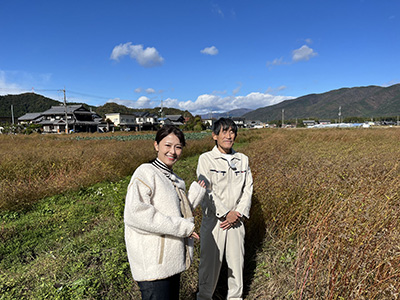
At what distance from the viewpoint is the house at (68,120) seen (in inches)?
1637

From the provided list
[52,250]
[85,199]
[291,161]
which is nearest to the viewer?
[52,250]

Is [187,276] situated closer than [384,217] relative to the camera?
No

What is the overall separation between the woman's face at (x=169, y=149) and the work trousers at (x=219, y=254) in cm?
89

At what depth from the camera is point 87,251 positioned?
305 cm

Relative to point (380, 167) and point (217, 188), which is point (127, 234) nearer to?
point (217, 188)

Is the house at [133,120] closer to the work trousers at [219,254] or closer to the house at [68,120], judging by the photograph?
the house at [68,120]

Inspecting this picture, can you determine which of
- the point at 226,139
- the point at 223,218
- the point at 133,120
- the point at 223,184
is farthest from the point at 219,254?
the point at 133,120

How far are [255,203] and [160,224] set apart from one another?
6.92ft

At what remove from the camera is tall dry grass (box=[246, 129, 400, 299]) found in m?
1.58

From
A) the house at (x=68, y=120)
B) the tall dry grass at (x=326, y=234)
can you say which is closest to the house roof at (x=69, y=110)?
the house at (x=68, y=120)

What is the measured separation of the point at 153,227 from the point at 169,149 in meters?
0.49

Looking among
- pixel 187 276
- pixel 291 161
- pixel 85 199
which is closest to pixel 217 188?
pixel 187 276

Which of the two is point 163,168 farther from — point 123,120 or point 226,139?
point 123,120

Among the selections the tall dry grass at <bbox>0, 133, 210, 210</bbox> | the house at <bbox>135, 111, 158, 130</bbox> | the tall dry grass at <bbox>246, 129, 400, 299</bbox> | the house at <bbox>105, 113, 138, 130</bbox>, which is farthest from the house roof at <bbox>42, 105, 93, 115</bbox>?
the tall dry grass at <bbox>246, 129, 400, 299</bbox>
